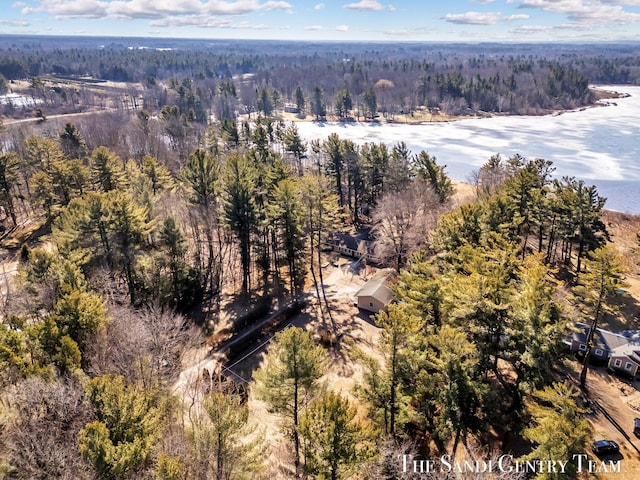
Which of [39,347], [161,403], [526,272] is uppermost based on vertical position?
[526,272]

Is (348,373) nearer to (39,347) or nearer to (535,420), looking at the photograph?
(535,420)

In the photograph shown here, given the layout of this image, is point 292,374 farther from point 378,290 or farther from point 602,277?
point 378,290

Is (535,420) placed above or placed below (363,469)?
below

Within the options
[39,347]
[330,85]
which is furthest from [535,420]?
[330,85]

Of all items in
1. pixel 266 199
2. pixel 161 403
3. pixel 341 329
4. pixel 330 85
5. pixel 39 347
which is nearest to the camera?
pixel 161 403

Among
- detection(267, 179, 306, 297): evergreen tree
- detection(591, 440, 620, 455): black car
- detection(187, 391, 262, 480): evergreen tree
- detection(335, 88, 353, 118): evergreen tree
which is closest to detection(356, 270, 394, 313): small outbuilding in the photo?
detection(267, 179, 306, 297): evergreen tree

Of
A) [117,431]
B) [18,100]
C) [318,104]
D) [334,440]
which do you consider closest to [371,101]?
[318,104]

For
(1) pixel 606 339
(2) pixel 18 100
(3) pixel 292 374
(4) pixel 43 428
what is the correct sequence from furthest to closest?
(2) pixel 18 100 < (1) pixel 606 339 < (3) pixel 292 374 < (4) pixel 43 428
